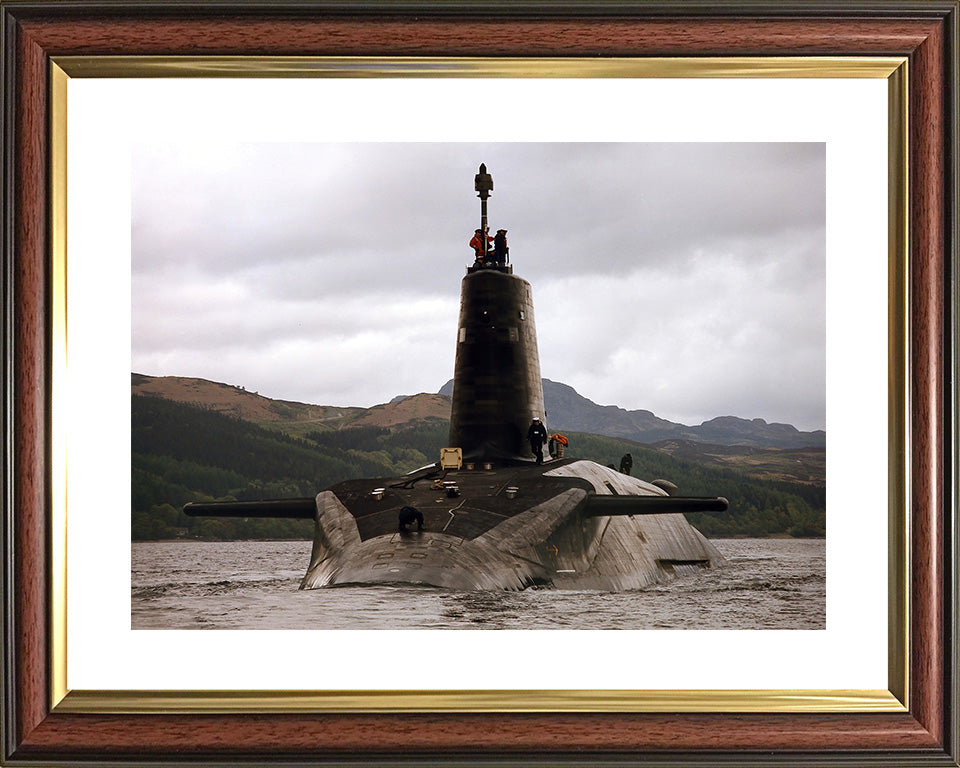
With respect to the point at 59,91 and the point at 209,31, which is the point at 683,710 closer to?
the point at 209,31

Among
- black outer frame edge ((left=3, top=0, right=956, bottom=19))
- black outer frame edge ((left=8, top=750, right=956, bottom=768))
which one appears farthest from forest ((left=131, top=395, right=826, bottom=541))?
black outer frame edge ((left=3, top=0, right=956, bottom=19))

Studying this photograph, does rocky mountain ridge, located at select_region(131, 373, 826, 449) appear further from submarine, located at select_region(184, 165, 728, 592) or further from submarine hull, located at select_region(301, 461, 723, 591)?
submarine hull, located at select_region(301, 461, 723, 591)

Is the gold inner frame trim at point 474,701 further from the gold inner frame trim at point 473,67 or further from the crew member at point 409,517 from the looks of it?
the crew member at point 409,517

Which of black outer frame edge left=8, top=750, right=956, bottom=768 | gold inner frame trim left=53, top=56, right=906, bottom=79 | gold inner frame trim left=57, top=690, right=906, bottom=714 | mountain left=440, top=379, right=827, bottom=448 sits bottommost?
black outer frame edge left=8, top=750, right=956, bottom=768

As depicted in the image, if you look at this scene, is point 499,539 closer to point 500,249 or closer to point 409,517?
point 409,517

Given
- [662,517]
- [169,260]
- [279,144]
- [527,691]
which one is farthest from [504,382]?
[527,691]

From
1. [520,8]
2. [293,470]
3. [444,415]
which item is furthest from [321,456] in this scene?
[520,8]
